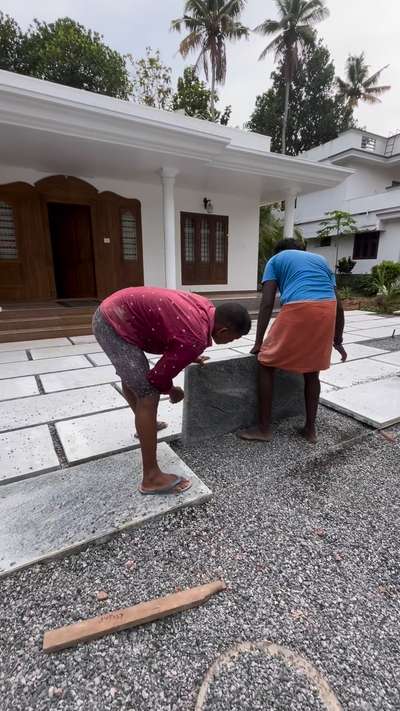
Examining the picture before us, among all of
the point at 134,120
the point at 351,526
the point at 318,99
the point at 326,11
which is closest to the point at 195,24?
the point at 326,11

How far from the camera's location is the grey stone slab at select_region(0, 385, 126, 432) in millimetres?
2441

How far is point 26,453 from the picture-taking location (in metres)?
1.99

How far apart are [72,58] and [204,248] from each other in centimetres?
1478

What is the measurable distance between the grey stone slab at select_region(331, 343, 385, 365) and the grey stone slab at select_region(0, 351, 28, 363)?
371 cm

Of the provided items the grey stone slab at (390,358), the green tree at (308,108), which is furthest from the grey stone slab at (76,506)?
the green tree at (308,108)

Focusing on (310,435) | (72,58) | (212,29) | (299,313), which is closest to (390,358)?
(310,435)

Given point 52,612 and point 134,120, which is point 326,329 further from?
point 134,120

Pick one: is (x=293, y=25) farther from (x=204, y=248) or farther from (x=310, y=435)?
(x=310, y=435)

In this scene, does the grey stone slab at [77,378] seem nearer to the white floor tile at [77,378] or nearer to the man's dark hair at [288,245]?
the white floor tile at [77,378]

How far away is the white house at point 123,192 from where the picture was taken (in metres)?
5.03

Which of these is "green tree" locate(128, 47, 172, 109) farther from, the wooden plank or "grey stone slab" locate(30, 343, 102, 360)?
the wooden plank

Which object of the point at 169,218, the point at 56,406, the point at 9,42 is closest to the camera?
the point at 56,406

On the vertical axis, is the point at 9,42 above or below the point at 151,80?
above

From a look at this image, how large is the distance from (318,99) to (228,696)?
1114 inches
